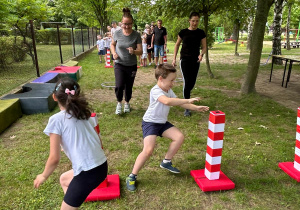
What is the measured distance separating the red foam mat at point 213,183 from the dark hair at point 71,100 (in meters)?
1.69

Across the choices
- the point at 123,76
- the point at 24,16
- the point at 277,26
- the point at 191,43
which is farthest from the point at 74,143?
the point at 277,26

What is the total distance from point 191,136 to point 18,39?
796 centimetres

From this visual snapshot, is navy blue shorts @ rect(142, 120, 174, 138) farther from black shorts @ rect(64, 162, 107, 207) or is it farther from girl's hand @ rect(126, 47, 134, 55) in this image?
girl's hand @ rect(126, 47, 134, 55)

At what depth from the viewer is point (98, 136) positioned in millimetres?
2348

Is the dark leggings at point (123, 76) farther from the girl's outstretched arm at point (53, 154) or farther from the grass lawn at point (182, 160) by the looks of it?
the girl's outstretched arm at point (53, 154)

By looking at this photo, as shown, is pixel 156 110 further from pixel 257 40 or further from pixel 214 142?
pixel 257 40

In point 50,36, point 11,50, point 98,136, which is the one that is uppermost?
point 50,36

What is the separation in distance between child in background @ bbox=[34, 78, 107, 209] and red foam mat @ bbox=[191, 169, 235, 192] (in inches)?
54.9

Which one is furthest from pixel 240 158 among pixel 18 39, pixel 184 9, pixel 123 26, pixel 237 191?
pixel 18 39

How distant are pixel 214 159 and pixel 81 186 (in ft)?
5.34

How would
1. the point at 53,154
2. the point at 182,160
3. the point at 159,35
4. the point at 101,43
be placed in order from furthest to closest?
the point at 101,43 < the point at 159,35 < the point at 182,160 < the point at 53,154

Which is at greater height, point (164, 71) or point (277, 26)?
point (277, 26)

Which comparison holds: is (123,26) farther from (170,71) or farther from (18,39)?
(18,39)

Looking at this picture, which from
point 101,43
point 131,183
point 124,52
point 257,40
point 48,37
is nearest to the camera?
point 131,183
